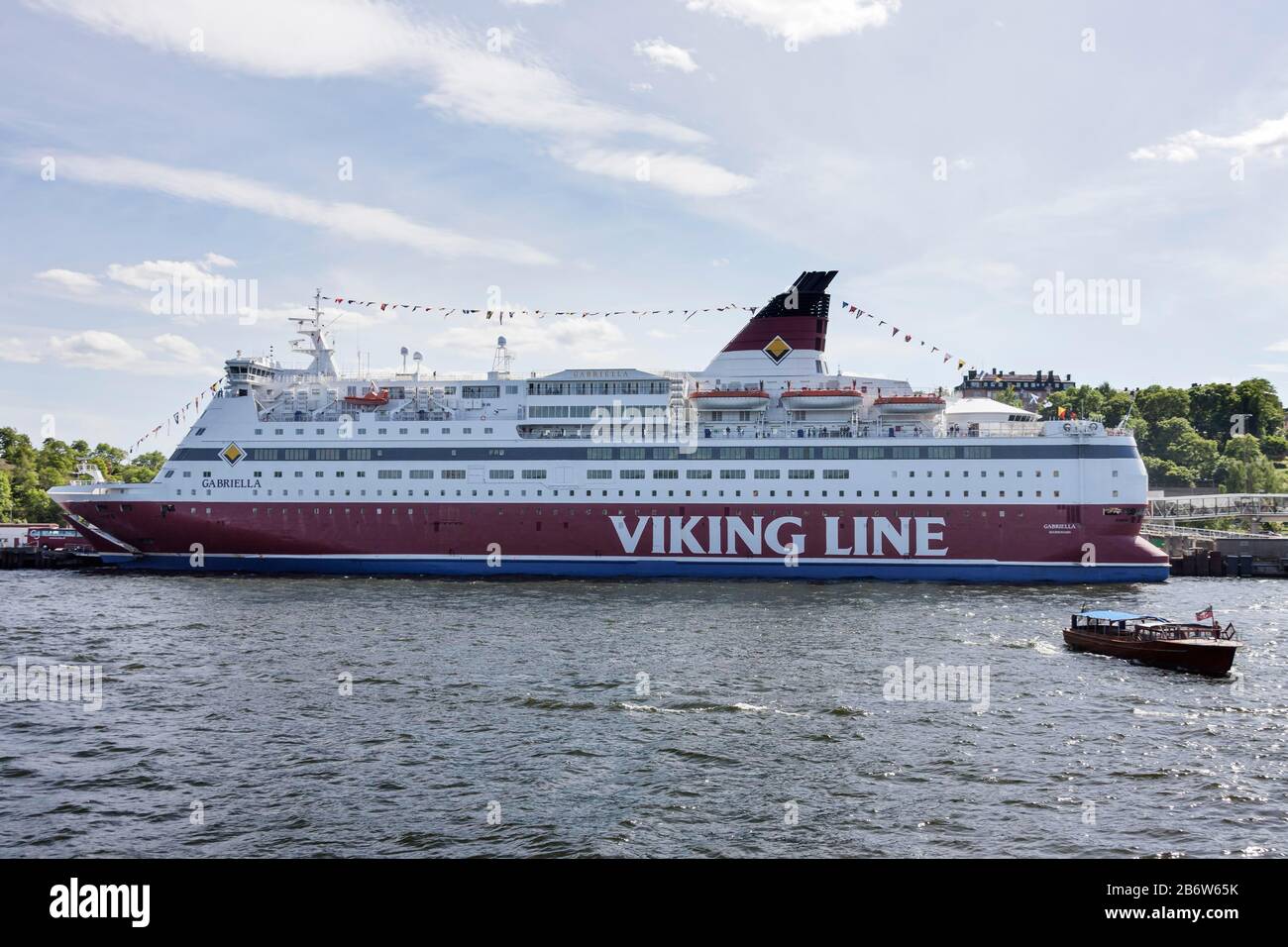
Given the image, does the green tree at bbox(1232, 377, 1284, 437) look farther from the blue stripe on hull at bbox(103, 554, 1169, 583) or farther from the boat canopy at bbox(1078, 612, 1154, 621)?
the boat canopy at bbox(1078, 612, 1154, 621)

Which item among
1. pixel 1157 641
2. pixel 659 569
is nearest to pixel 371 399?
pixel 659 569

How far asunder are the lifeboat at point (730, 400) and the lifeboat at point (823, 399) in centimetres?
136

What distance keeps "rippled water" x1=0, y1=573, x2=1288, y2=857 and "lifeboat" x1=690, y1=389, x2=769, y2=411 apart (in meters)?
17.8

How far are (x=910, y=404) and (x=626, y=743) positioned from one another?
3354 centimetres

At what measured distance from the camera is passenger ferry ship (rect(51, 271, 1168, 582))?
4419 cm

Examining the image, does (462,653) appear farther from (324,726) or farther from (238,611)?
(238,611)

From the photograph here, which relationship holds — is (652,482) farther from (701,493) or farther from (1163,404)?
(1163,404)

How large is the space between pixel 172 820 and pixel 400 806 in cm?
362

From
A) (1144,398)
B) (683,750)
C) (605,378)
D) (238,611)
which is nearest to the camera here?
(683,750)

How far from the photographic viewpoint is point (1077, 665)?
84.6 feet

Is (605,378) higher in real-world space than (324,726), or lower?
higher

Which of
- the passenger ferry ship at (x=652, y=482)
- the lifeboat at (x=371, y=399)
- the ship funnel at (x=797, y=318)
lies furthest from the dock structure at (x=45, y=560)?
the ship funnel at (x=797, y=318)

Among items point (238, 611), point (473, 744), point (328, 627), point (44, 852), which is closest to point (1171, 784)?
point (473, 744)

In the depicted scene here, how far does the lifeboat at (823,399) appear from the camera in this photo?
47625 millimetres
